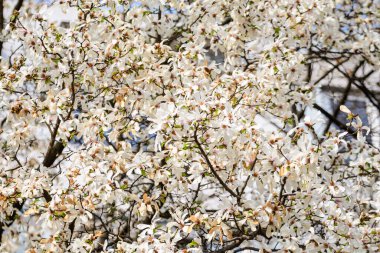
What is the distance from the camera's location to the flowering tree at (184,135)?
3.82m

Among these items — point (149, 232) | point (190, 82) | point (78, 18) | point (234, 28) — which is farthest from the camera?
point (234, 28)

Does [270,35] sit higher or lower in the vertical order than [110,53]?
higher

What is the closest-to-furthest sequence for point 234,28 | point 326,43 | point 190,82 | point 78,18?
point 190,82
point 78,18
point 234,28
point 326,43

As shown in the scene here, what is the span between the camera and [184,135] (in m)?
3.90

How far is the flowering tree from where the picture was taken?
3820mm

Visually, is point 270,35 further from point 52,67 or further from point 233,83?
point 52,67

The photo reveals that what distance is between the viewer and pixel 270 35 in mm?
5961

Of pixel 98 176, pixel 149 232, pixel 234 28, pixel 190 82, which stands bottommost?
pixel 149 232

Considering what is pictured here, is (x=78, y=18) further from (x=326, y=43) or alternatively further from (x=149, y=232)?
(x=326, y=43)

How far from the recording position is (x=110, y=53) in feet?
15.5

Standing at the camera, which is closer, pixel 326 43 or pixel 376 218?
pixel 376 218

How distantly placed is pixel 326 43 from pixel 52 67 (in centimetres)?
414

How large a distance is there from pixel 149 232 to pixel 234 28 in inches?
109

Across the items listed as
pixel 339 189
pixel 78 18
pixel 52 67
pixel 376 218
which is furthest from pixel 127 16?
pixel 376 218
